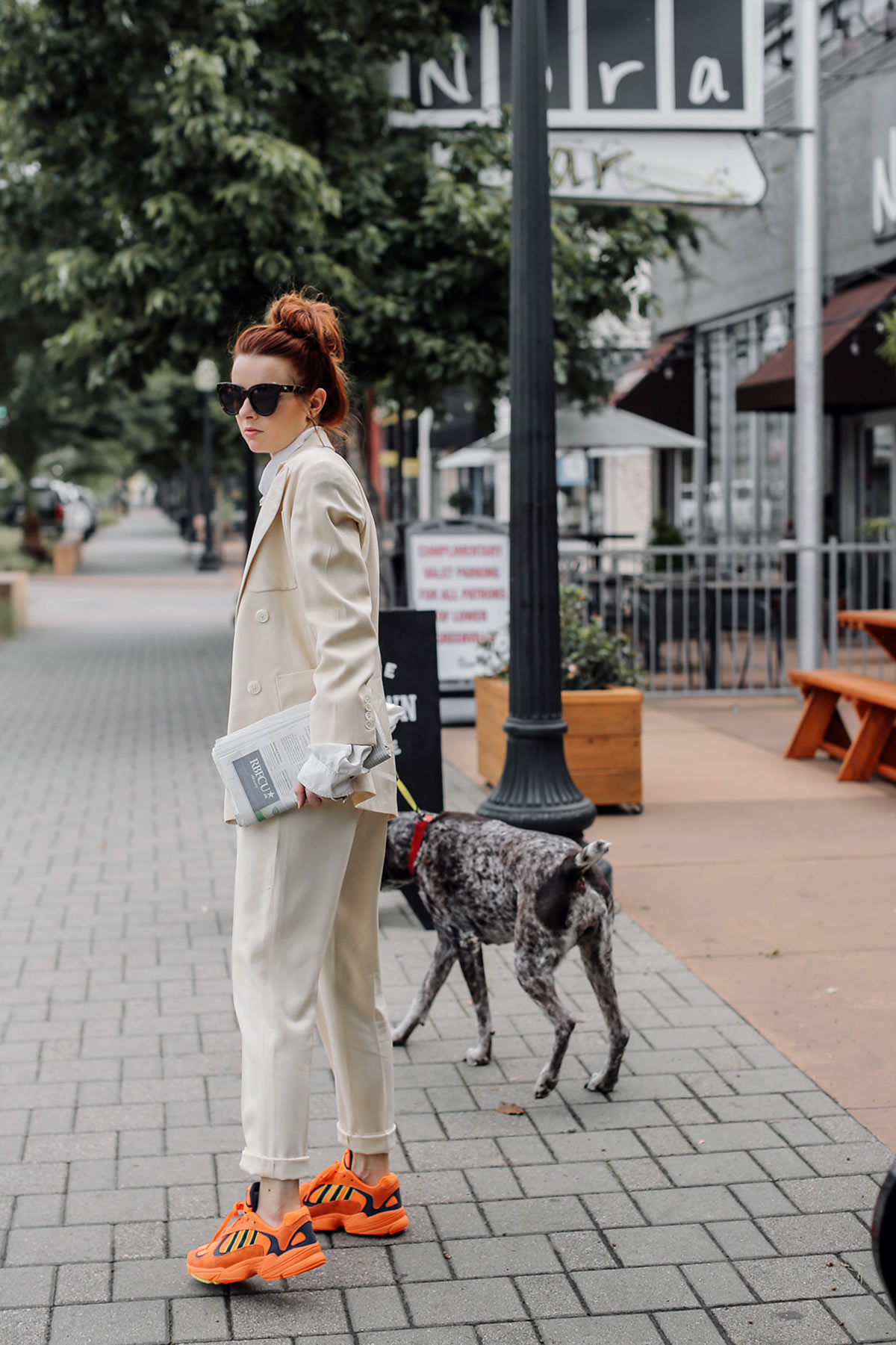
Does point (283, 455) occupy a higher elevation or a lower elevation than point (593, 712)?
higher

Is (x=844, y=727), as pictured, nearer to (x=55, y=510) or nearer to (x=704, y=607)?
(x=704, y=607)

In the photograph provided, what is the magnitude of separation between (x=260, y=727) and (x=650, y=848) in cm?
440

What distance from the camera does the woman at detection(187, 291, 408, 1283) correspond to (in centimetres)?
312

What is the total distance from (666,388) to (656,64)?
407 inches

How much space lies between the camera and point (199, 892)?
6.65m

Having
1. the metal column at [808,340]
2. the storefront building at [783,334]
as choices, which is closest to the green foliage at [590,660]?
the storefront building at [783,334]

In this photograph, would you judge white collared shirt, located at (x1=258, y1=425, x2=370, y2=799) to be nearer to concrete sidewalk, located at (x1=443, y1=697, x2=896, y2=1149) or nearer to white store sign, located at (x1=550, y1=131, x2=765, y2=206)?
concrete sidewalk, located at (x1=443, y1=697, x2=896, y2=1149)

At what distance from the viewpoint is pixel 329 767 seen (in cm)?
302

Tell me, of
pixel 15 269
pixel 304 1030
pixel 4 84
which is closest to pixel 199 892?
pixel 304 1030

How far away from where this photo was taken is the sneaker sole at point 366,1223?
3434 millimetres

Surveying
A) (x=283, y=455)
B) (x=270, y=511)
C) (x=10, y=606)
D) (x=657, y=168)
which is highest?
(x=657, y=168)

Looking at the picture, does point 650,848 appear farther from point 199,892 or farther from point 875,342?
point 875,342

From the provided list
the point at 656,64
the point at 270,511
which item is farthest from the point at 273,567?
the point at 656,64

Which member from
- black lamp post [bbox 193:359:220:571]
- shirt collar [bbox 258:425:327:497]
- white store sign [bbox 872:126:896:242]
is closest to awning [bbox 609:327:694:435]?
white store sign [bbox 872:126:896:242]
